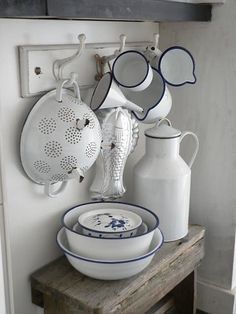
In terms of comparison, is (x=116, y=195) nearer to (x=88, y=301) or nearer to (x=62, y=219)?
(x=62, y=219)

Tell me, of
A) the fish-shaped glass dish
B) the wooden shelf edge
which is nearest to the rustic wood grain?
the fish-shaped glass dish

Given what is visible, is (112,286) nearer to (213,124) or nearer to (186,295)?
(186,295)

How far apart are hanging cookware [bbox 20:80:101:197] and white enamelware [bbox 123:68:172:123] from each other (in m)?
0.22

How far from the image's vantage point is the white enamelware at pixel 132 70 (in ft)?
3.82

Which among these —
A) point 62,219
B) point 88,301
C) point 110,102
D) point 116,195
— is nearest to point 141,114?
point 110,102

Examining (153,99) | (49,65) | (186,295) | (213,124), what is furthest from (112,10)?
(186,295)

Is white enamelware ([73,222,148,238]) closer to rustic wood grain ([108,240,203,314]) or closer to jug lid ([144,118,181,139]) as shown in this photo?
rustic wood grain ([108,240,203,314])

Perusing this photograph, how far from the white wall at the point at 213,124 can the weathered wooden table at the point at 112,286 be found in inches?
6.3

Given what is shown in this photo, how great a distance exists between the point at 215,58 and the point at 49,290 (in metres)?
0.83

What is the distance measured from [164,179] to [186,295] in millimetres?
475

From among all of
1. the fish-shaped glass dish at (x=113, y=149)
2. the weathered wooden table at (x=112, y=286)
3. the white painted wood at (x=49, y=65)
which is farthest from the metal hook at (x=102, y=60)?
the weathered wooden table at (x=112, y=286)

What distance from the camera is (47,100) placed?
3.53 ft

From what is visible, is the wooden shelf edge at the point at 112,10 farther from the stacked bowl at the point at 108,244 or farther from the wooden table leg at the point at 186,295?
the wooden table leg at the point at 186,295

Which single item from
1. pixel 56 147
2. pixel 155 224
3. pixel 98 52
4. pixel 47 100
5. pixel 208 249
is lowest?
pixel 208 249
